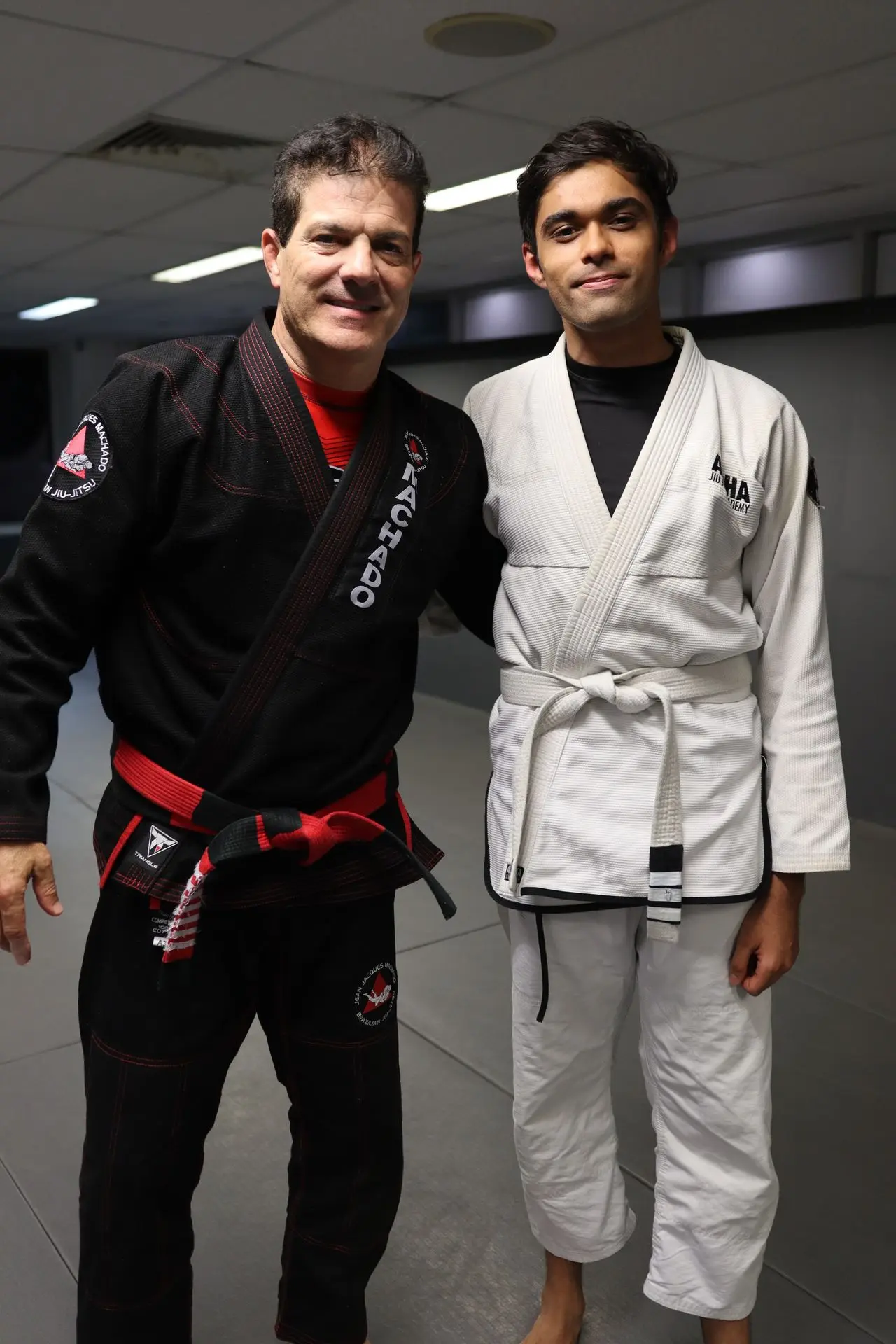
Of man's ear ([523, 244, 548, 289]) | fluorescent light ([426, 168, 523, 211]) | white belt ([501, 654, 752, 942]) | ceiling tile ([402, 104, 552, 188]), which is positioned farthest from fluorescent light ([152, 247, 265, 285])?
white belt ([501, 654, 752, 942])

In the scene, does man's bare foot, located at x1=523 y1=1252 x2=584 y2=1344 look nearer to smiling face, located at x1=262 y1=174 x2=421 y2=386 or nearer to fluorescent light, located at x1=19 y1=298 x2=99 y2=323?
smiling face, located at x1=262 y1=174 x2=421 y2=386

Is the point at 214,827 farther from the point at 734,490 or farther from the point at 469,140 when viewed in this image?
the point at 469,140

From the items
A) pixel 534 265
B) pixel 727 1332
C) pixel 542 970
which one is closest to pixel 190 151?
pixel 534 265

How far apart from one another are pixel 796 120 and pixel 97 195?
2.36 meters

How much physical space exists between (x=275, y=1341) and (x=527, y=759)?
97cm

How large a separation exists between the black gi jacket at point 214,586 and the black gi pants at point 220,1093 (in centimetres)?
10

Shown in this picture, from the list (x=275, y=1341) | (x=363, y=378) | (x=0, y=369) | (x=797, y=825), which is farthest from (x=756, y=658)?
(x=0, y=369)

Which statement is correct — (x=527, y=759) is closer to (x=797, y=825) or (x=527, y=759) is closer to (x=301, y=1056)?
(x=797, y=825)

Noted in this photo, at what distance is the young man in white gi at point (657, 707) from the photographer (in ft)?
4.53

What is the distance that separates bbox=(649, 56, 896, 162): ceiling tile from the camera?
8.45ft

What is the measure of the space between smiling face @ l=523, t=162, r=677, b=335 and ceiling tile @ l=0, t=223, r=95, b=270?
3.74 m

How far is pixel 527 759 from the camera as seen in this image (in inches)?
56.1

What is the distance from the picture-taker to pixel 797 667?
4.74 feet

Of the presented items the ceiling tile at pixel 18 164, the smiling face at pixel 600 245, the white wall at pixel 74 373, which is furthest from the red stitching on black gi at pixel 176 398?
the white wall at pixel 74 373
